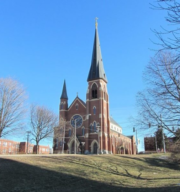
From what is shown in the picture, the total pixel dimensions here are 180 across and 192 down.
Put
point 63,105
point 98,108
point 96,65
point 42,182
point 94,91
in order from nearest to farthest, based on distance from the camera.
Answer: point 42,182 → point 98,108 → point 94,91 → point 63,105 → point 96,65

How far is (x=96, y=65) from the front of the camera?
203ft

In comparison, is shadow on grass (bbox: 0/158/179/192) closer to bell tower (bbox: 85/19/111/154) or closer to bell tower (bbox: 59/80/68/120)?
bell tower (bbox: 85/19/111/154)

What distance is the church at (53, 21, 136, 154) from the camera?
52469mm

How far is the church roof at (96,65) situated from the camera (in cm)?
5962

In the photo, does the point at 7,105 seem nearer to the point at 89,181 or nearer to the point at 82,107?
the point at 89,181

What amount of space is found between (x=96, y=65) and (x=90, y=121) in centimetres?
1704

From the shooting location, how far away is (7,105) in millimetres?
26641

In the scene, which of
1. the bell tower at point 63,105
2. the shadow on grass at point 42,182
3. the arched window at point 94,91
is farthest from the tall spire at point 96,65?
the shadow on grass at point 42,182

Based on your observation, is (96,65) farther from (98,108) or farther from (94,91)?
(98,108)

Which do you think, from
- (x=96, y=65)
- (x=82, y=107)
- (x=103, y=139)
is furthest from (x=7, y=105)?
(x=96, y=65)

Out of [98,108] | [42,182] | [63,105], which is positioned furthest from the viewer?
[63,105]

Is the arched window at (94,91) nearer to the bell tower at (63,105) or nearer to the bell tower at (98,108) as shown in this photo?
the bell tower at (98,108)

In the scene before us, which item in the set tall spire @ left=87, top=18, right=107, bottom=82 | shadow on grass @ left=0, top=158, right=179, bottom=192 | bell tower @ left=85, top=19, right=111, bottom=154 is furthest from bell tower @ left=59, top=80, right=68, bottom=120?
shadow on grass @ left=0, top=158, right=179, bottom=192

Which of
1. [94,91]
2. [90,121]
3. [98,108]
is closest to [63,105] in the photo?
[94,91]
